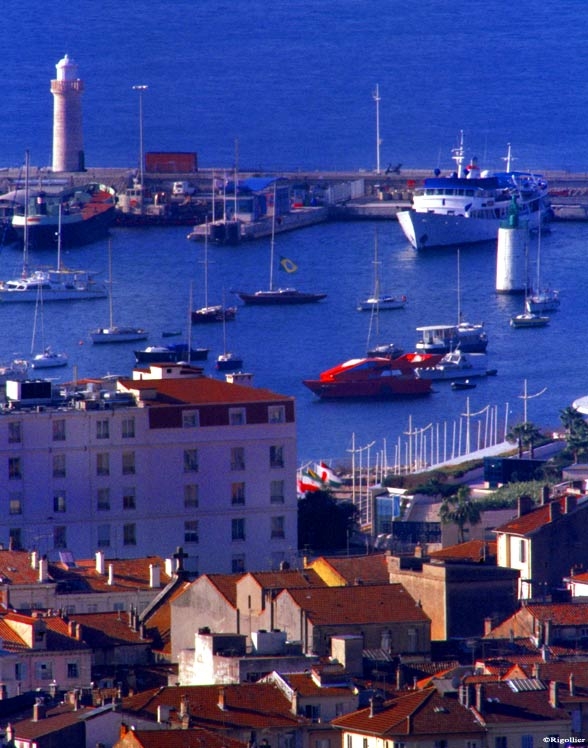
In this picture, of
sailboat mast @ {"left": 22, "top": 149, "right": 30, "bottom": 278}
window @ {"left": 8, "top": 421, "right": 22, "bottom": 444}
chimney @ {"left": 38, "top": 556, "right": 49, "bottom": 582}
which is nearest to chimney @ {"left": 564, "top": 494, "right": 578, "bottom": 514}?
chimney @ {"left": 38, "top": 556, "right": 49, "bottom": 582}

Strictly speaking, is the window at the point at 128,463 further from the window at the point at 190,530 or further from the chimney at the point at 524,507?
the chimney at the point at 524,507

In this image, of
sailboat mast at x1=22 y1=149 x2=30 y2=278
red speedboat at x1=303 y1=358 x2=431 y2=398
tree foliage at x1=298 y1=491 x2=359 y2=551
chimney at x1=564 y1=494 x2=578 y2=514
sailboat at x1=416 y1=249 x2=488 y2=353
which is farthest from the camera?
sailboat mast at x1=22 y1=149 x2=30 y2=278

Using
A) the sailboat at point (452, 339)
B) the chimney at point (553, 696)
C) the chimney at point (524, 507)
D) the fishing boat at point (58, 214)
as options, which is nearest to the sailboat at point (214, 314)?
the sailboat at point (452, 339)

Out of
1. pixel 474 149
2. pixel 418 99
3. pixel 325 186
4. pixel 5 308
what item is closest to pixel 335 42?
pixel 418 99

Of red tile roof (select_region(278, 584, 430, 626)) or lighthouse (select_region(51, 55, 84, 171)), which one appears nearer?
red tile roof (select_region(278, 584, 430, 626))

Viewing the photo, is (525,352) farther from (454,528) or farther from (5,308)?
(454,528)

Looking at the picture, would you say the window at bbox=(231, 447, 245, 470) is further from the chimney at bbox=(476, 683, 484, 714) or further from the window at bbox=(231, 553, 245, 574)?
the chimney at bbox=(476, 683, 484, 714)
